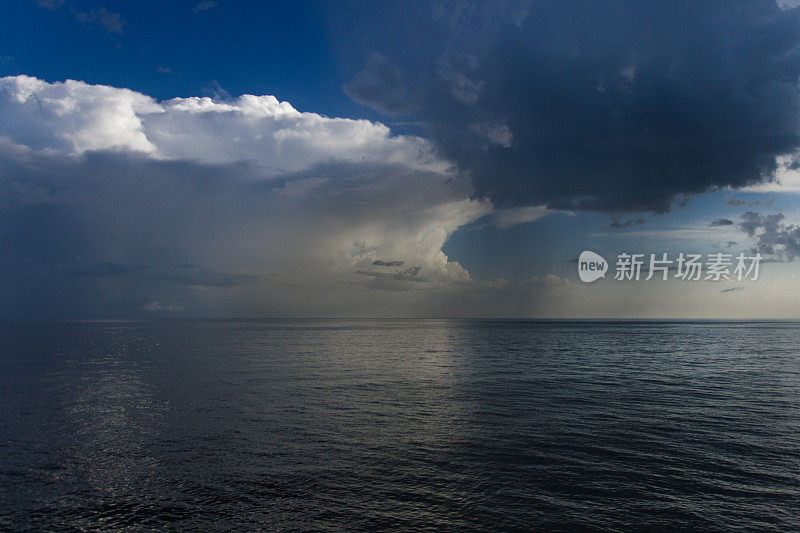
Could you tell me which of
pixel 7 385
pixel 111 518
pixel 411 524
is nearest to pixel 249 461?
pixel 111 518

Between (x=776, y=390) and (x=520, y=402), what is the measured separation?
27.1 metres

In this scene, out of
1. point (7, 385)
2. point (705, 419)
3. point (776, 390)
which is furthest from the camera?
point (7, 385)

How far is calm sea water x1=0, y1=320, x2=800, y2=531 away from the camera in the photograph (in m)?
18.1

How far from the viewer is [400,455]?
2484 cm

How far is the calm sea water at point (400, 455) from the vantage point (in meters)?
18.1

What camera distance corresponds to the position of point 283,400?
4047cm

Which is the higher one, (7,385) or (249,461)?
(249,461)

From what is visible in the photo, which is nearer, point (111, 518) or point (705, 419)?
point (111, 518)

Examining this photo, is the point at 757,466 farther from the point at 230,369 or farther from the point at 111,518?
the point at 230,369

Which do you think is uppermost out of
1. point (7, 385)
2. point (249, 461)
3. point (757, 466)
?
point (757, 466)

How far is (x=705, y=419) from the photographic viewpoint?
3303 cm

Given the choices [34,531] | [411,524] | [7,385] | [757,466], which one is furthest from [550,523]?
[7,385]

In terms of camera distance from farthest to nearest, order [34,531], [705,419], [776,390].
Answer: [776,390] → [705,419] → [34,531]

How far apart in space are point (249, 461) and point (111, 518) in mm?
7012
